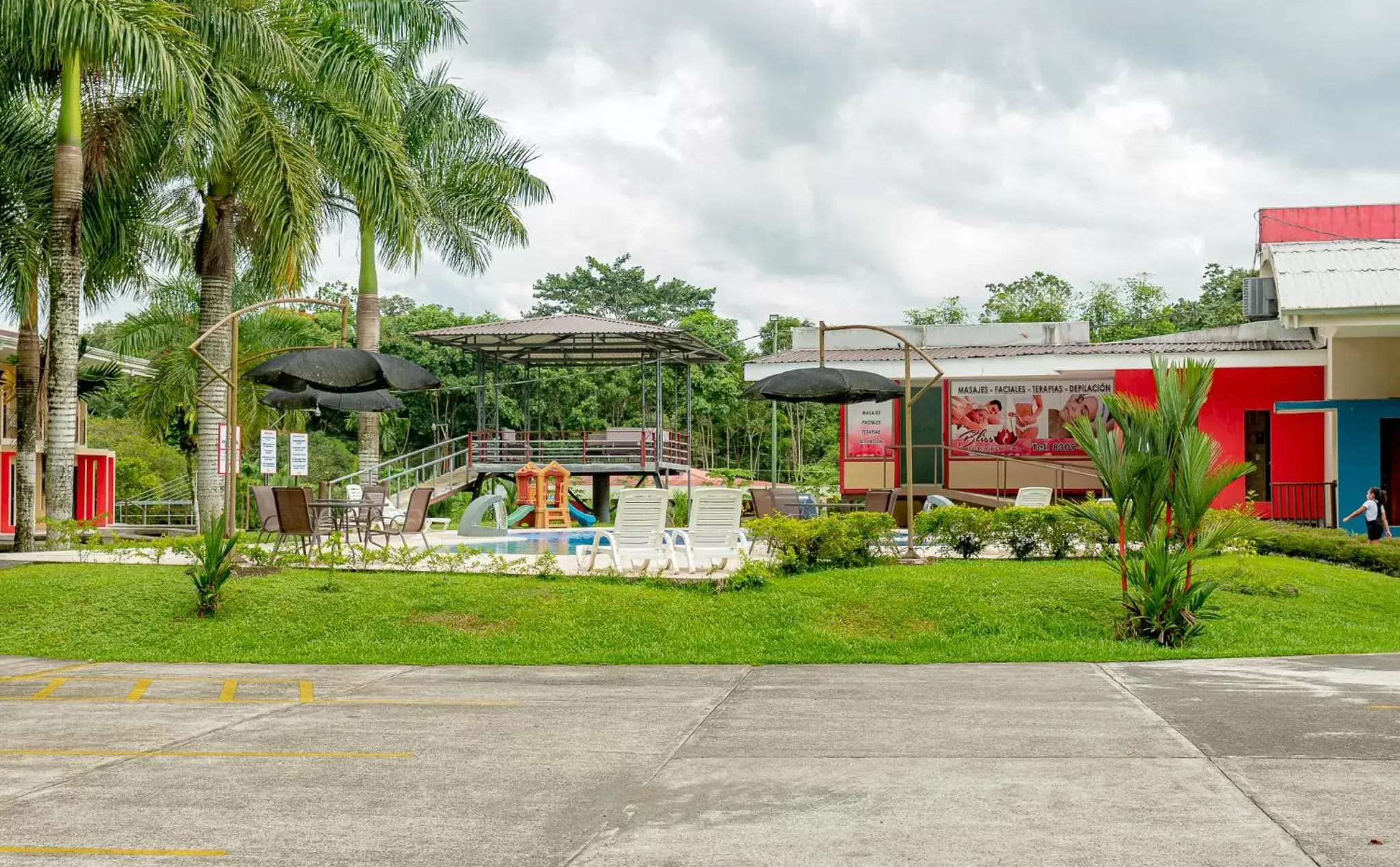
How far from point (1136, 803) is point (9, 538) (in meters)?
21.9

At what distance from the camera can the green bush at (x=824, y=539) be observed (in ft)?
43.7

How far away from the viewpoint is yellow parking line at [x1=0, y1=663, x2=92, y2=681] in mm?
9547

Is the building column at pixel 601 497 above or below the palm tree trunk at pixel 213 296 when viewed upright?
below

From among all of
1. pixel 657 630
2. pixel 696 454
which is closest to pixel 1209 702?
pixel 657 630

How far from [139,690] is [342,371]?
6269 millimetres

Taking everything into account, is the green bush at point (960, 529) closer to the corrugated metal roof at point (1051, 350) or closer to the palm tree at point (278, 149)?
the corrugated metal roof at point (1051, 350)

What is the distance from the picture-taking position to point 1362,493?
19.4 meters

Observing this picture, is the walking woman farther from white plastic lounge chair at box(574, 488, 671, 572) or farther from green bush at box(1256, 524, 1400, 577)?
white plastic lounge chair at box(574, 488, 671, 572)

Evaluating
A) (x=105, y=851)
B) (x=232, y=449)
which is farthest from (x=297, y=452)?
(x=105, y=851)

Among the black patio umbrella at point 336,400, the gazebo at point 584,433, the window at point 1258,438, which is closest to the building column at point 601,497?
the gazebo at point 584,433

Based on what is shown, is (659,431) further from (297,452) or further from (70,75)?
(70,75)

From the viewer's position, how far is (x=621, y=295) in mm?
62062

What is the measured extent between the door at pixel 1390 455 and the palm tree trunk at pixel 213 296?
17.6 metres

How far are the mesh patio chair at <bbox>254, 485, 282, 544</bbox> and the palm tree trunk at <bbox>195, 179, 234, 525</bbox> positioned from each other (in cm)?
484
